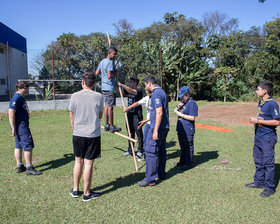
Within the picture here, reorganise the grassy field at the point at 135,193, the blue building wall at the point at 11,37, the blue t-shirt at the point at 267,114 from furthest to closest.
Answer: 1. the blue building wall at the point at 11,37
2. the blue t-shirt at the point at 267,114
3. the grassy field at the point at 135,193

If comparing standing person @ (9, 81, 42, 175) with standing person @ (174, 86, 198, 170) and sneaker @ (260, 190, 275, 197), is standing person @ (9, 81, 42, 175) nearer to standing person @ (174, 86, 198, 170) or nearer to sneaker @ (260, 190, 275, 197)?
standing person @ (174, 86, 198, 170)

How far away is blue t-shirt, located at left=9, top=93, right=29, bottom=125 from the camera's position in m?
4.73

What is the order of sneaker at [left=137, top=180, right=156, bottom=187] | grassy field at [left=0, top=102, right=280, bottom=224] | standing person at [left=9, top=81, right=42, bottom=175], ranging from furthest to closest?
standing person at [left=9, top=81, right=42, bottom=175] < sneaker at [left=137, top=180, right=156, bottom=187] < grassy field at [left=0, top=102, right=280, bottom=224]

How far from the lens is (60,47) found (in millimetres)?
23078

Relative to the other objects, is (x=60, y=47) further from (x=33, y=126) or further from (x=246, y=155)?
(x=246, y=155)

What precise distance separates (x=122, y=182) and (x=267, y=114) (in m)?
2.78

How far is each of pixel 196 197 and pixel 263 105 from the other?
6.12 ft

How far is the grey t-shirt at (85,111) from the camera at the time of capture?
362cm

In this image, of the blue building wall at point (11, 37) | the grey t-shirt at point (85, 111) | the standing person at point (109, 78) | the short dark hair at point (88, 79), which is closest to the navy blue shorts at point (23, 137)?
the standing person at point (109, 78)

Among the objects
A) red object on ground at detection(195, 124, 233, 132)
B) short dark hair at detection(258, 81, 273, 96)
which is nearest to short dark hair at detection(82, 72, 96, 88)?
short dark hair at detection(258, 81, 273, 96)

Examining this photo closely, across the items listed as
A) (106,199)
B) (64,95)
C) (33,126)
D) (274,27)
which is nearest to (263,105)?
(106,199)

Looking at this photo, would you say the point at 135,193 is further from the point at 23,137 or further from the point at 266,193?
the point at 23,137

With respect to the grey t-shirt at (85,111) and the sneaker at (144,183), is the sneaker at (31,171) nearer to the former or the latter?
the grey t-shirt at (85,111)

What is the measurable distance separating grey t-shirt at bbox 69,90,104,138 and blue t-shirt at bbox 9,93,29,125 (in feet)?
5.73
